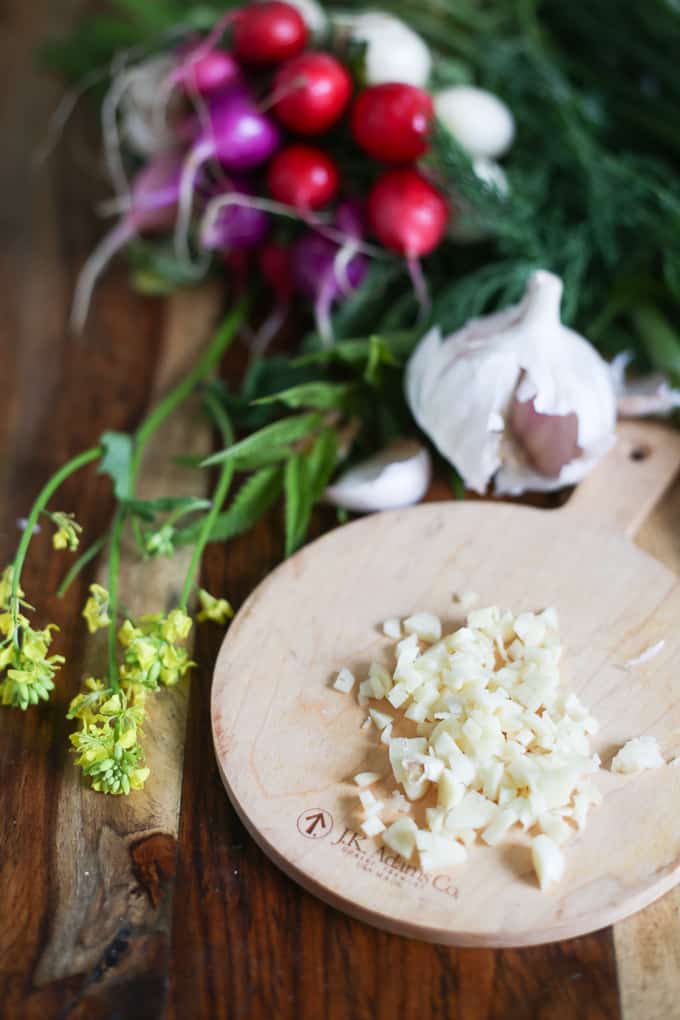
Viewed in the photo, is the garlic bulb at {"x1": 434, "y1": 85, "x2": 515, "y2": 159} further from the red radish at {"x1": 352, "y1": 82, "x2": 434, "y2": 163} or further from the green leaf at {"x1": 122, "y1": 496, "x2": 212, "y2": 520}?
the green leaf at {"x1": 122, "y1": 496, "x2": 212, "y2": 520}

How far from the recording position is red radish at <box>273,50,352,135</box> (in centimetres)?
151

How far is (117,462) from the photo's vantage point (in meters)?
1.37

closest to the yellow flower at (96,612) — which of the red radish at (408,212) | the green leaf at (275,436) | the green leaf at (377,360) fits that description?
the green leaf at (275,436)

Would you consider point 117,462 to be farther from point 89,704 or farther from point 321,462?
point 89,704

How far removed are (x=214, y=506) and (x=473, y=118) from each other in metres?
0.73

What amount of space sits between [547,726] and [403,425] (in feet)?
1.76

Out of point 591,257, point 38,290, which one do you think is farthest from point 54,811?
point 591,257

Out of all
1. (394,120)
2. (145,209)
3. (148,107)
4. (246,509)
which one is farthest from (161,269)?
(246,509)

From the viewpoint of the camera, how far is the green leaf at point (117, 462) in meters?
1.34

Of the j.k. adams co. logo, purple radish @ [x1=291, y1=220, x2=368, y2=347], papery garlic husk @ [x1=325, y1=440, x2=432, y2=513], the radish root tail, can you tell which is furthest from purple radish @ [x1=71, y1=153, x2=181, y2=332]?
the j.k. adams co. logo

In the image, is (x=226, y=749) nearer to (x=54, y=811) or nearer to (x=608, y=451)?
(x=54, y=811)

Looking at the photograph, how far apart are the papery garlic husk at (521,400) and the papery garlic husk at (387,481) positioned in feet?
0.18

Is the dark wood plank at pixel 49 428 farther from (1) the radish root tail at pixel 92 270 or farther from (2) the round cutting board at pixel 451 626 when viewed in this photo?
(2) the round cutting board at pixel 451 626

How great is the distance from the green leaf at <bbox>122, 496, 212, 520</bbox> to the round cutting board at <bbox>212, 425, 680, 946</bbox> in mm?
134
